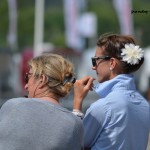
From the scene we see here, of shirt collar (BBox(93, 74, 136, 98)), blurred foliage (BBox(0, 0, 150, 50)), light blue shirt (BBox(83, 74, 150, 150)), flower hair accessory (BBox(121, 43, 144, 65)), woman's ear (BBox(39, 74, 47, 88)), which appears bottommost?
blurred foliage (BBox(0, 0, 150, 50))

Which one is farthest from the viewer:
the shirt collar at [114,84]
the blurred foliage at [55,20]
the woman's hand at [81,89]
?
the blurred foliage at [55,20]

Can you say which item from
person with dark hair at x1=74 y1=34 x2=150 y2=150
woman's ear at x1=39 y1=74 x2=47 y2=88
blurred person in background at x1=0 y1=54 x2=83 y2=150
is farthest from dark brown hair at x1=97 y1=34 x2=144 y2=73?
woman's ear at x1=39 y1=74 x2=47 y2=88

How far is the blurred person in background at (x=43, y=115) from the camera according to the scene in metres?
3.44

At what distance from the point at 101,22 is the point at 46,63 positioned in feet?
198

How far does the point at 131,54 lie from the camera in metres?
3.99

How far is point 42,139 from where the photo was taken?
346 centimetres

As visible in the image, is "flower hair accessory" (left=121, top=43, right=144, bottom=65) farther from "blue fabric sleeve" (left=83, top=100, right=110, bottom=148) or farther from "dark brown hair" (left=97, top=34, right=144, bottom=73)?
"blue fabric sleeve" (left=83, top=100, right=110, bottom=148)

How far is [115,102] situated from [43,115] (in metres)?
0.56

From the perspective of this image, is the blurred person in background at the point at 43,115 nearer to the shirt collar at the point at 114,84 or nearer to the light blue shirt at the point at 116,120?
the light blue shirt at the point at 116,120

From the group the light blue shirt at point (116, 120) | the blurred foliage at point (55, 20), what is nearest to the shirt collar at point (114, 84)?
the light blue shirt at point (116, 120)

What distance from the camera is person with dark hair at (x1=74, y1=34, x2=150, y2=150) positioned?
12.6 feet

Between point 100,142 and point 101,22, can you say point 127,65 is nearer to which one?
point 100,142

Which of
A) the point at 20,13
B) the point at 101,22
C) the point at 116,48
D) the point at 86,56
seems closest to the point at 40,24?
the point at 86,56

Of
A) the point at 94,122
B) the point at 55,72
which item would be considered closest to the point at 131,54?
the point at 94,122
